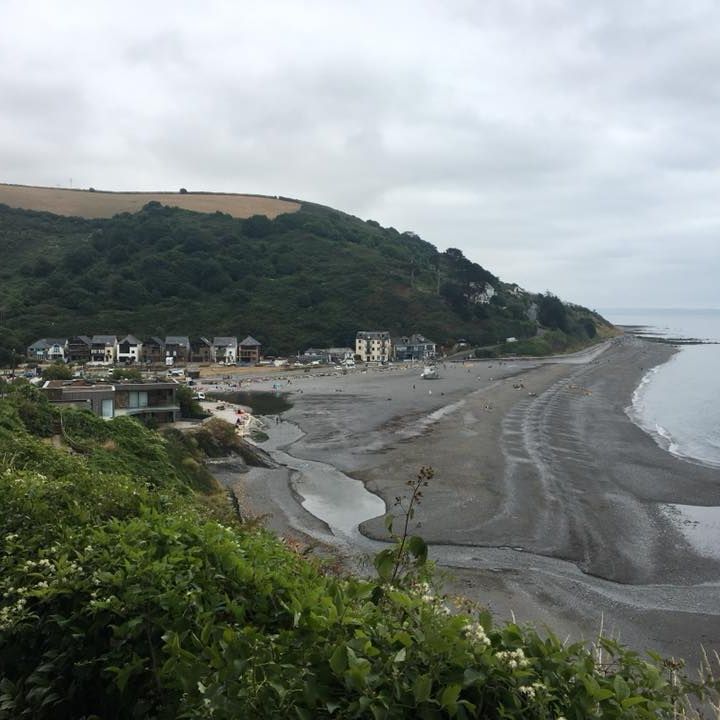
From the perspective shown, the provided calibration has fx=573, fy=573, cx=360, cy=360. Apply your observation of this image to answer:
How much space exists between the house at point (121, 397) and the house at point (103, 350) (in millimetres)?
51450

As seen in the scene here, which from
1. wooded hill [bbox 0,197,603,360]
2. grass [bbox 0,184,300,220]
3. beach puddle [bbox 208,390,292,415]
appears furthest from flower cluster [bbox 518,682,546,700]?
grass [bbox 0,184,300,220]

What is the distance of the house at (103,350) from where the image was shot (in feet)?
269

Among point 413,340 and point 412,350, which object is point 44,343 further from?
point 413,340

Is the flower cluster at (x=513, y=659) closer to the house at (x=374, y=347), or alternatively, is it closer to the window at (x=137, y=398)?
the window at (x=137, y=398)

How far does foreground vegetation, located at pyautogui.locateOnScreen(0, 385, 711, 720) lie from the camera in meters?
2.58

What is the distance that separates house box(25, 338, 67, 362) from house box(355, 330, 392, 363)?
4249 centimetres

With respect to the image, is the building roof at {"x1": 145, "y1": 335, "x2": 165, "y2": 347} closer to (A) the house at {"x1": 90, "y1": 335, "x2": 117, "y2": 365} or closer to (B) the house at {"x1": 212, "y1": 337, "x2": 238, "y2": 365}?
(A) the house at {"x1": 90, "y1": 335, "x2": 117, "y2": 365}

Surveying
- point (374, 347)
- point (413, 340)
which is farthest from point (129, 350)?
point (413, 340)

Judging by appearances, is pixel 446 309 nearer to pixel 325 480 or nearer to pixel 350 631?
pixel 325 480

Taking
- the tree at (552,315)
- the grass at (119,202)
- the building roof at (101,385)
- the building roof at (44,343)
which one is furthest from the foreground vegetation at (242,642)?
the grass at (119,202)

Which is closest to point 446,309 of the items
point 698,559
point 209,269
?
point 209,269

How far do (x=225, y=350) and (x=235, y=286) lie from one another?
75.7 feet

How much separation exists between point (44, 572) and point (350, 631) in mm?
2299

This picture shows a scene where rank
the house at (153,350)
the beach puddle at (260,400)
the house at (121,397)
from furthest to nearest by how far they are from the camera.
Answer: the house at (153,350) < the beach puddle at (260,400) < the house at (121,397)
